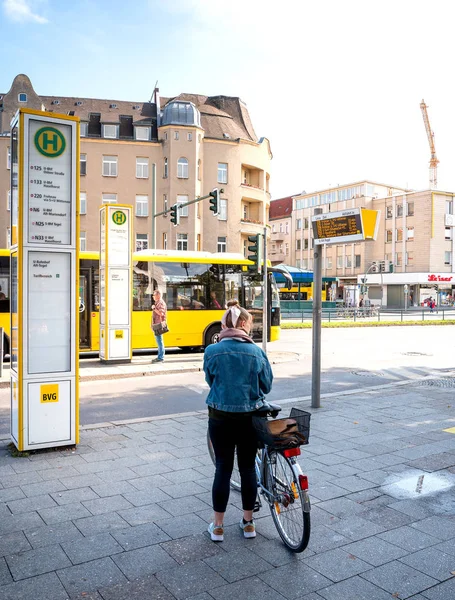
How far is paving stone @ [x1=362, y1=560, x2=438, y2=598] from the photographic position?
3498 mm

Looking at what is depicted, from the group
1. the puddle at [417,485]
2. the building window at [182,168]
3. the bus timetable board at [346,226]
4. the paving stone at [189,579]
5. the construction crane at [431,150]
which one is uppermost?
the construction crane at [431,150]

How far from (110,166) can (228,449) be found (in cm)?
4648

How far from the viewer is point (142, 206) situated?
1895 inches

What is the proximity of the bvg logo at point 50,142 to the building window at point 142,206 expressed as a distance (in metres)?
42.0

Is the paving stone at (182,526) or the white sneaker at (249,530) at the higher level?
the white sneaker at (249,530)

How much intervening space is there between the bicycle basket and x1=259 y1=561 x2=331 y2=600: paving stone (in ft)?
2.51

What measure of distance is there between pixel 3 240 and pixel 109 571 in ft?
145

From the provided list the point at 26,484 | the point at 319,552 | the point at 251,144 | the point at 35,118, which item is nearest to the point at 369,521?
the point at 319,552

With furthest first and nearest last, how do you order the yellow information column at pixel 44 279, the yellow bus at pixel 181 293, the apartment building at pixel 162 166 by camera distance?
the apartment building at pixel 162 166 → the yellow bus at pixel 181 293 → the yellow information column at pixel 44 279

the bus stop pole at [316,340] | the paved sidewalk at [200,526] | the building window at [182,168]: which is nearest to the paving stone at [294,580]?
the paved sidewalk at [200,526]

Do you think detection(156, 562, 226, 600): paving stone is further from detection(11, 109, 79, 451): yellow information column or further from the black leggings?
detection(11, 109, 79, 451): yellow information column

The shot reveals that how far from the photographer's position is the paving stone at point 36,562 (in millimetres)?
3680

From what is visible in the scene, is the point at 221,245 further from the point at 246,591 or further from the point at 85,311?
the point at 246,591

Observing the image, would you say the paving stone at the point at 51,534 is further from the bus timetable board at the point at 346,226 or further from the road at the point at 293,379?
the bus timetable board at the point at 346,226
